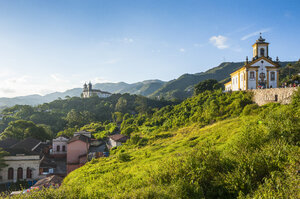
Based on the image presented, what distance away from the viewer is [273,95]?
78.9ft

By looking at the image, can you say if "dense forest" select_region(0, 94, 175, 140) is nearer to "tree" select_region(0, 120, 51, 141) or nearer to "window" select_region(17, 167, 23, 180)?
"tree" select_region(0, 120, 51, 141)

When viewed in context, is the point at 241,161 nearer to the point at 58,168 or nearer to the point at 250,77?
the point at 250,77

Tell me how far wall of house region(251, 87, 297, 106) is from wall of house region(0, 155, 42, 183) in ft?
107

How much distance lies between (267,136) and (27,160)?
1248 inches

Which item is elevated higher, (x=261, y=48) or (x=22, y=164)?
(x=261, y=48)

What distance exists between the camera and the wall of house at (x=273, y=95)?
22.1 meters

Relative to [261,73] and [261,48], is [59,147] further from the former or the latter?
[261,48]

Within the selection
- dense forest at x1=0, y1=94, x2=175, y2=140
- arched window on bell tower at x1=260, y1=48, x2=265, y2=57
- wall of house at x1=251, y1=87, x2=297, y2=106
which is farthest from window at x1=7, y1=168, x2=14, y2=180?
arched window on bell tower at x1=260, y1=48, x2=265, y2=57

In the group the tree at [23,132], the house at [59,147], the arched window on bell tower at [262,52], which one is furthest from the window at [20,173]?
the arched window on bell tower at [262,52]

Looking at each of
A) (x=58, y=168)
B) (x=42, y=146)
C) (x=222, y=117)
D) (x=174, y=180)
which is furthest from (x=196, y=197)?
(x=42, y=146)

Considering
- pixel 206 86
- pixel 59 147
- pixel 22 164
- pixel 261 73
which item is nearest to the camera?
pixel 22 164

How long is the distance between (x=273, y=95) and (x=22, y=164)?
117ft

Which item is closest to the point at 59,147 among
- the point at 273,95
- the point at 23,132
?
the point at 23,132

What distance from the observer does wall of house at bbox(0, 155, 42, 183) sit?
29.8 metres
